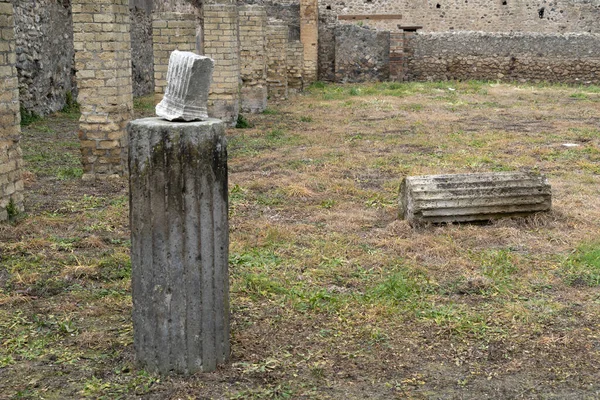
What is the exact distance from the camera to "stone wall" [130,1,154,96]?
20.5 metres

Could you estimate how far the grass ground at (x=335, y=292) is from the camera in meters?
3.94

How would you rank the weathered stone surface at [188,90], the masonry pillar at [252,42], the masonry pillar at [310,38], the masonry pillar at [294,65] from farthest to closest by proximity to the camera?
the masonry pillar at [310,38], the masonry pillar at [294,65], the masonry pillar at [252,42], the weathered stone surface at [188,90]

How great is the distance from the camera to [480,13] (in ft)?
104

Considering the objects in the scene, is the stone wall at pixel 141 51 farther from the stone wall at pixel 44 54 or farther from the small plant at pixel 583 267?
the small plant at pixel 583 267

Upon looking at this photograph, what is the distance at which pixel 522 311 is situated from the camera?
4.85m

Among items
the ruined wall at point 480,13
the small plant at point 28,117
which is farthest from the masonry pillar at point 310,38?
the small plant at point 28,117

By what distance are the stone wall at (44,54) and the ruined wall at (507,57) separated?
43.4ft

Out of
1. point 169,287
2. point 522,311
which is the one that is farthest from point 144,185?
point 522,311

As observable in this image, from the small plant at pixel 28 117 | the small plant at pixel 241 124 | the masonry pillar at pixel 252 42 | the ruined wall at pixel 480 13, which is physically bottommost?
the small plant at pixel 241 124

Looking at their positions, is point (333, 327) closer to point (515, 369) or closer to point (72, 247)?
point (515, 369)

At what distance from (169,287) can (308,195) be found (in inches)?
180

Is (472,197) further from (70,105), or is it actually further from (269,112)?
(70,105)

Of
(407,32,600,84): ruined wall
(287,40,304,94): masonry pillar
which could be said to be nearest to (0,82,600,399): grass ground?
(287,40,304,94): masonry pillar

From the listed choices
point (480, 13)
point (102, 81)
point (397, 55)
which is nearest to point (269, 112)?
point (102, 81)
